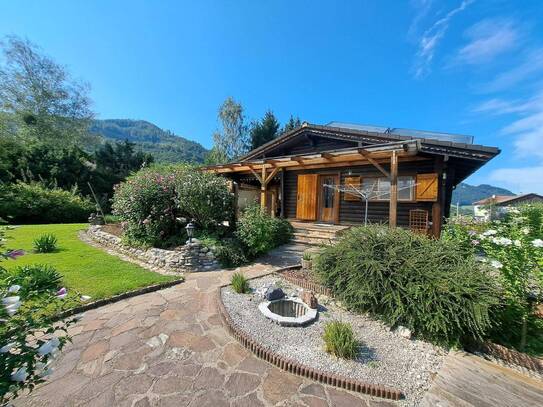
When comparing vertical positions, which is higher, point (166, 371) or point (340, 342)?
point (340, 342)

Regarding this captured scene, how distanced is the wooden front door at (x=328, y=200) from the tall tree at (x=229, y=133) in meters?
15.8

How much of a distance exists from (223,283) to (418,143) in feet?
18.7

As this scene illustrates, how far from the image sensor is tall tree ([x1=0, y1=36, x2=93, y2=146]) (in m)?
20.1

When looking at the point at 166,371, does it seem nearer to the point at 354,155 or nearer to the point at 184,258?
the point at 184,258

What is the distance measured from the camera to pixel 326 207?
9.83 metres

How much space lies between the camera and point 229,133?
77.0 ft

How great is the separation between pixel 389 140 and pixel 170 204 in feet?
24.0

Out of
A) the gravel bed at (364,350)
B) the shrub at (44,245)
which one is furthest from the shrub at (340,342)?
the shrub at (44,245)

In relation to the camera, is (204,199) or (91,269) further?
(204,199)

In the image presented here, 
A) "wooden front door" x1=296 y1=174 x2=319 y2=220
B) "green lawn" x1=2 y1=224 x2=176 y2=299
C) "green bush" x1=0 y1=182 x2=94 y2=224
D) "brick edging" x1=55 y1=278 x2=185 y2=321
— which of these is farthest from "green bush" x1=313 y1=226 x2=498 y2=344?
"green bush" x1=0 y1=182 x2=94 y2=224

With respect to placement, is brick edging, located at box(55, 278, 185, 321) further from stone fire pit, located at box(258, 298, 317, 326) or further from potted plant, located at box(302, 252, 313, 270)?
potted plant, located at box(302, 252, 313, 270)

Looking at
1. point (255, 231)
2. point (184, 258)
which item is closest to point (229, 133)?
point (255, 231)

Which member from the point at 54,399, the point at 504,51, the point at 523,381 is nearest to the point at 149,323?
the point at 54,399

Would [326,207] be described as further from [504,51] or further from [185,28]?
[185,28]
